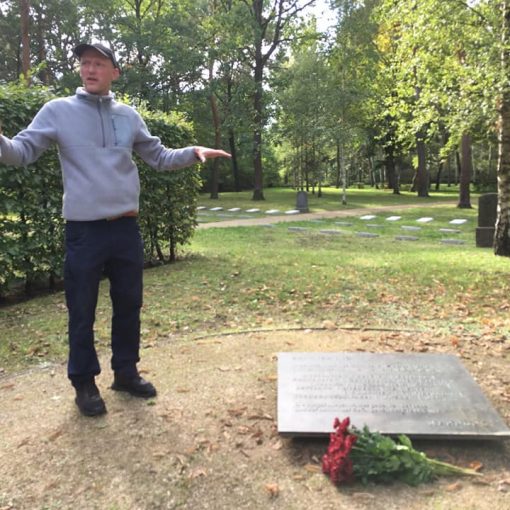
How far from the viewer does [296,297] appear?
21.8 feet

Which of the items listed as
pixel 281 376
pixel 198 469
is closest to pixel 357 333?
pixel 281 376

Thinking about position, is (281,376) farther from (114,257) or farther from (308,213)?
(308,213)

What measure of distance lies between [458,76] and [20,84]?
7.57 metres

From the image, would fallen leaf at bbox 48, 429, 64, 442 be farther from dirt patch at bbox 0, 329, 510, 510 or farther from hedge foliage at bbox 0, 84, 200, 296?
hedge foliage at bbox 0, 84, 200, 296

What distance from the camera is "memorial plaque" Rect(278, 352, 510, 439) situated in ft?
9.74

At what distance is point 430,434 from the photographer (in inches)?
114

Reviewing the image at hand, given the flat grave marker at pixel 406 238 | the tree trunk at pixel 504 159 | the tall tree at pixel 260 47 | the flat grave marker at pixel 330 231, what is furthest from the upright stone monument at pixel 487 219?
the tall tree at pixel 260 47

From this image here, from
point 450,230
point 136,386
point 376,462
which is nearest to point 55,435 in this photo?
point 136,386

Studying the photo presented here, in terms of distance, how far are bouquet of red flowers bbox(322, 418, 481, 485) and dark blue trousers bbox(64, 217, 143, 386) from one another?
1559 millimetres

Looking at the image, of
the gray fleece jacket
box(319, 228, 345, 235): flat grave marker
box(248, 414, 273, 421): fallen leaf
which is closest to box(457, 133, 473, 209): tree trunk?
box(319, 228, 345, 235): flat grave marker

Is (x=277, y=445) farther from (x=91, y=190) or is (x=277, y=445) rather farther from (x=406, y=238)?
(x=406, y=238)

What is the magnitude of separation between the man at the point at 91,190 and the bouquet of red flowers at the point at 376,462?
1.58 meters

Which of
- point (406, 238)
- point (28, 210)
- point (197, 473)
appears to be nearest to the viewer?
point (197, 473)

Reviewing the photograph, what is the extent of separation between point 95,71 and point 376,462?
2744 millimetres
